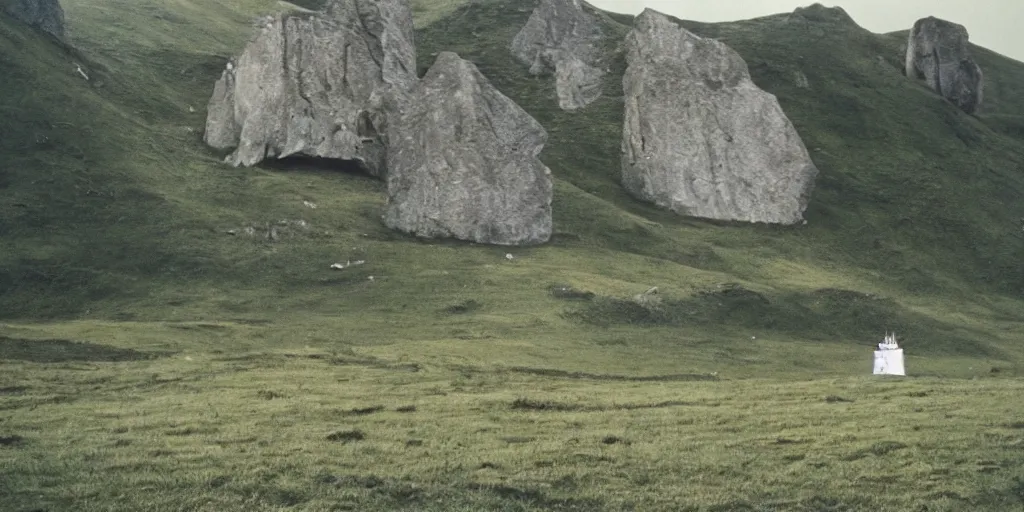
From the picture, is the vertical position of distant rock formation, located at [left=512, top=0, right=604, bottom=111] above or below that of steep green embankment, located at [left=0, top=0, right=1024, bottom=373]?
above

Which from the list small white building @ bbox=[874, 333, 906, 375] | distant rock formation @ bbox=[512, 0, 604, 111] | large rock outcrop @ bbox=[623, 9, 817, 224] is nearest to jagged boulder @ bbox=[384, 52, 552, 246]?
large rock outcrop @ bbox=[623, 9, 817, 224]

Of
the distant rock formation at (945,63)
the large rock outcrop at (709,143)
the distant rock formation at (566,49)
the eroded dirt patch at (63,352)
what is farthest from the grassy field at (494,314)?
the distant rock formation at (945,63)

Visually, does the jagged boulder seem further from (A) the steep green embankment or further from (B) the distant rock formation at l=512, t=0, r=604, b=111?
(B) the distant rock formation at l=512, t=0, r=604, b=111

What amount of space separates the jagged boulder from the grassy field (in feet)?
10.2

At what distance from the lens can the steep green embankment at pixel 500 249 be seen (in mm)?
64312

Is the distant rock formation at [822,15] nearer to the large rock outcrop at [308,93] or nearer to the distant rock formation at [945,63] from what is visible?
the distant rock formation at [945,63]

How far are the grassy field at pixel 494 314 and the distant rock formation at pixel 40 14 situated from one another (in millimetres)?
3869

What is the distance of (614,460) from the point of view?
2691 centimetres

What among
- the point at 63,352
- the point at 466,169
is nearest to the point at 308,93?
the point at 466,169

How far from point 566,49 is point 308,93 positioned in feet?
158

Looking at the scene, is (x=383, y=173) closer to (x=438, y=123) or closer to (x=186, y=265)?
(x=438, y=123)

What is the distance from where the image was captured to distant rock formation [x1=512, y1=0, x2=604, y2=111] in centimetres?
12800

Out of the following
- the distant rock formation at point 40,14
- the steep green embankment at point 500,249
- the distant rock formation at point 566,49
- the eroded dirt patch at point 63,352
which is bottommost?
the eroded dirt patch at point 63,352

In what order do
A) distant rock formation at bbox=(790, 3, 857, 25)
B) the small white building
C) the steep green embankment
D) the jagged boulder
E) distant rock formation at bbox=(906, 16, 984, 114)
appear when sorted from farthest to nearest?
1. distant rock formation at bbox=(790, 3, 857, 25)
2. distant rock formation at bbox=(906, 16, 984, 114)
3. the jagged boulder
4. the steep green embankment
5. the small white building
